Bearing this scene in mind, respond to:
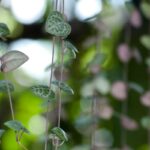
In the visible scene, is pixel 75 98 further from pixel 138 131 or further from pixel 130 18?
pixel 130 18

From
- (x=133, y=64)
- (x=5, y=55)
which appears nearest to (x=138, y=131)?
(x=133, y=64)

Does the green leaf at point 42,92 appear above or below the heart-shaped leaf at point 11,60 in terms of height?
below

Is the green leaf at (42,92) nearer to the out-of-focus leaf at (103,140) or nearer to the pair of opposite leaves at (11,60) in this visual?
the pair of opposite leaves at (11,60)

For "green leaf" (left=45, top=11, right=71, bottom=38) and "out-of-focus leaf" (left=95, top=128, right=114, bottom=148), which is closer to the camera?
"green leaf" (left=45, top=11, right=71, bottom=38)

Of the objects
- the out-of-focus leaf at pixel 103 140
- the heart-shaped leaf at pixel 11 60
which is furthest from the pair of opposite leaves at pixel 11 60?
the out-of-focus leaf at pixel 103 140

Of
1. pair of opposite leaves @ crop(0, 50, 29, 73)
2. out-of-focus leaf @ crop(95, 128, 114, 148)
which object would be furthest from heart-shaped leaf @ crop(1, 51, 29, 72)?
out-of-focus leaf @ crop(95, 128, 114, 148)

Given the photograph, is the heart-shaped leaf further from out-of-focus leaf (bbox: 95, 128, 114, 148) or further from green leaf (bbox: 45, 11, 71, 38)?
out-of-focus leaf (bbox: 95, 128, 114, 148)

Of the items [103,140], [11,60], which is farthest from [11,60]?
[103,140]
